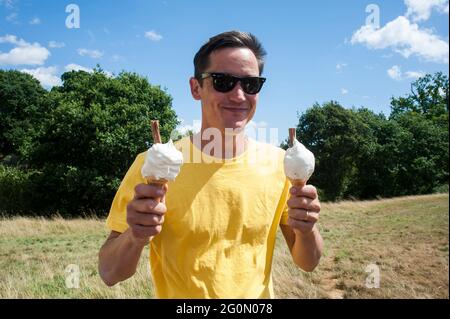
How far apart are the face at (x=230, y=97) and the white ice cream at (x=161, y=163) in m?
0.46

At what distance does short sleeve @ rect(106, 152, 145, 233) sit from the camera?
6.84 ft

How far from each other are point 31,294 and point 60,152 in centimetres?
1476

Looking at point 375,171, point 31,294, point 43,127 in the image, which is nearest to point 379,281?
point 31,294

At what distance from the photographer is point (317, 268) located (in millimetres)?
9211

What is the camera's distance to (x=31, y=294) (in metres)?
6.70

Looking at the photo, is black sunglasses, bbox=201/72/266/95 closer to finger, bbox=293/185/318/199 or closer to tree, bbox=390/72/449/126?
finger, bbox=293/185/318/199

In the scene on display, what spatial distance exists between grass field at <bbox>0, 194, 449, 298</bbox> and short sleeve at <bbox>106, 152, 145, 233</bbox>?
15.9 feet

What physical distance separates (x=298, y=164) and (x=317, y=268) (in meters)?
7.82

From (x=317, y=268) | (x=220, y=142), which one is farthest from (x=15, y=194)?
(x=220, y=142)

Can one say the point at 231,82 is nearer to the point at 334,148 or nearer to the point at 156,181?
the point at 156,181

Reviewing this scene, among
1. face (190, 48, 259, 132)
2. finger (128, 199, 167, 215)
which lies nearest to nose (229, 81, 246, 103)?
face (190, 48, 259, 132)

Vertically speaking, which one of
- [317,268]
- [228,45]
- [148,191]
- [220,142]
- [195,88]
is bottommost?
[317,268]

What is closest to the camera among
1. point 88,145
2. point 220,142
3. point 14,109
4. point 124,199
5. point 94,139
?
point 124,199

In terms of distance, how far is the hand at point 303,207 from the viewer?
1.98 m
